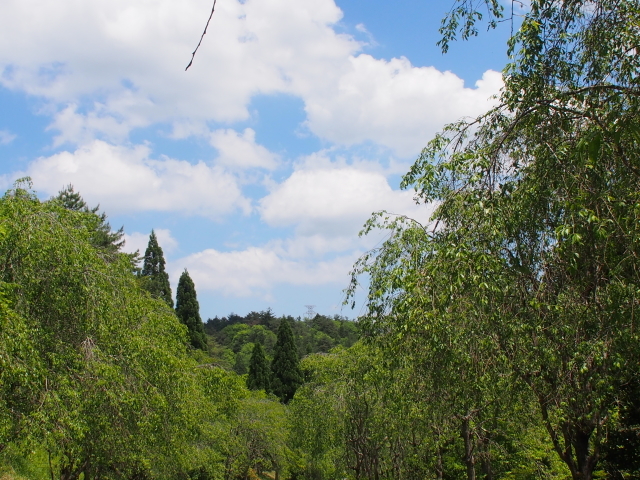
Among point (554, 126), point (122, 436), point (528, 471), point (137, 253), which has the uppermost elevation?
point (137, 253)

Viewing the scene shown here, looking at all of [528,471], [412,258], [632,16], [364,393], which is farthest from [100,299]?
[528,471]

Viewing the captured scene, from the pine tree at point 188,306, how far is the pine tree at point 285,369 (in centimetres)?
689

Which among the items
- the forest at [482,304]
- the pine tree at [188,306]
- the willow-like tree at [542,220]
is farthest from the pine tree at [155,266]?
the willow-like tree at [542,220]

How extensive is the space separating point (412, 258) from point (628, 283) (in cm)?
209

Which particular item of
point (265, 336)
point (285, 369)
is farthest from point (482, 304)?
point (265, 336)

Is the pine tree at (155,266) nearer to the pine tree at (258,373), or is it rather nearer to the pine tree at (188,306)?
the pine tree at (188,306)

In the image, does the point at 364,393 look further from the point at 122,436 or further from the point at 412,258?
the point at 412,258

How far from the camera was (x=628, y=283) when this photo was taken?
5395mm

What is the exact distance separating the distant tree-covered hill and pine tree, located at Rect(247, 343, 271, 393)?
11.2m

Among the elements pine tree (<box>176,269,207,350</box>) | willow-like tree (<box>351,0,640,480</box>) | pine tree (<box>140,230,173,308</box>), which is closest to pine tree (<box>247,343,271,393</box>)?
pine tree (<box>176,269,207,350</box>)

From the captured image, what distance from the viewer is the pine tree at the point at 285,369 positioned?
160ft

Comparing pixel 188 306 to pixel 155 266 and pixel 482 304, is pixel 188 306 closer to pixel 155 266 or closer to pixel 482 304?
pixel 155 266

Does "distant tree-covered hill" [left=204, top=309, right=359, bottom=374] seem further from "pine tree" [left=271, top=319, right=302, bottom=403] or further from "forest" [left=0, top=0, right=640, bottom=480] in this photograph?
"forest" [left=0, top=0, right=640, bottom=480]

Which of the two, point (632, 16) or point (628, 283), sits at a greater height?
point (632, 16)
